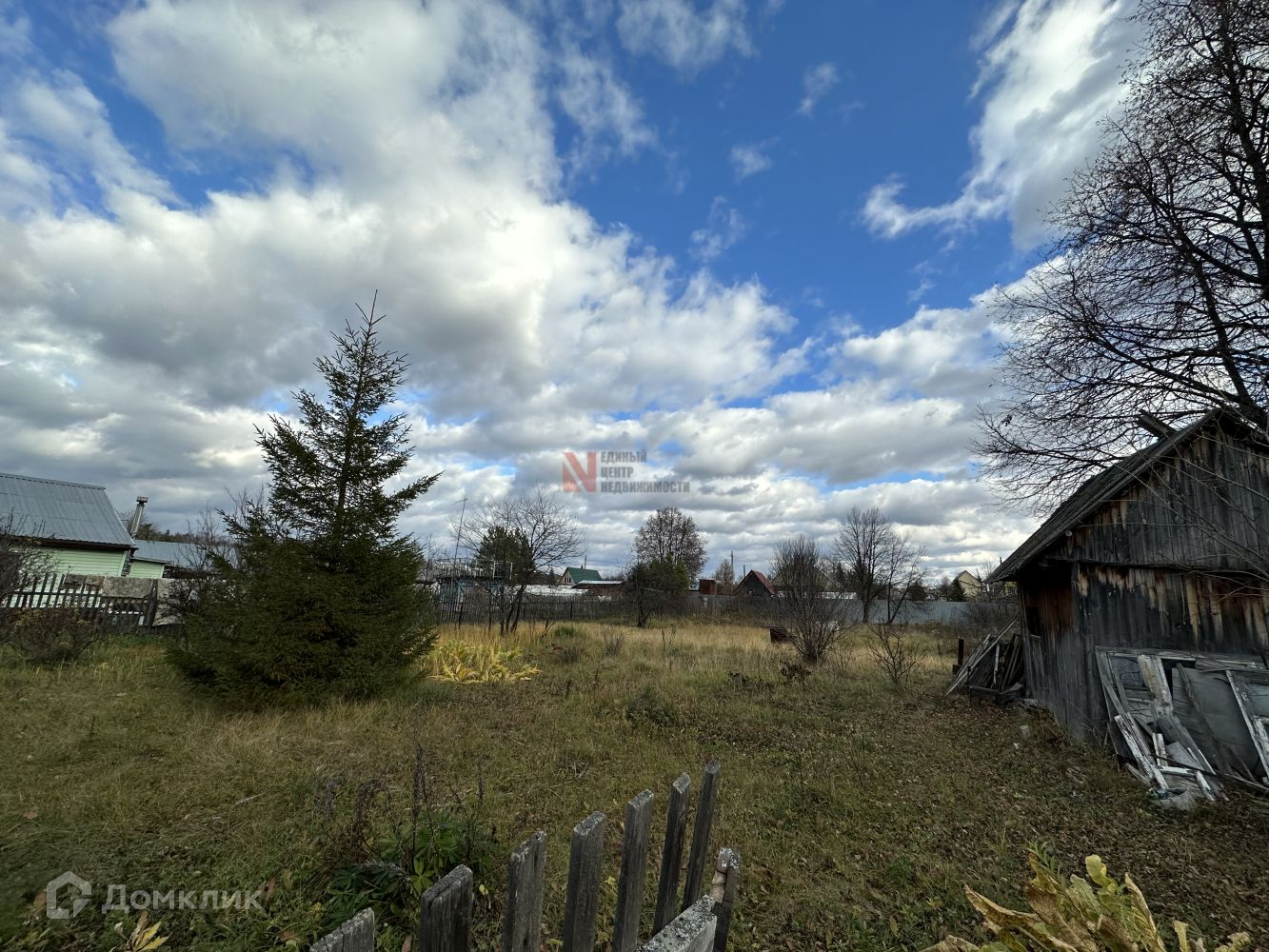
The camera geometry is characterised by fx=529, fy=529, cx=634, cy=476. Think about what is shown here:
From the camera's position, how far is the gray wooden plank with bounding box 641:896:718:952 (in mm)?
2016

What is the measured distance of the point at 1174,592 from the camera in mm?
7195

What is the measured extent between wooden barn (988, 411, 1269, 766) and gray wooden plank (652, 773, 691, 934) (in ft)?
21.9

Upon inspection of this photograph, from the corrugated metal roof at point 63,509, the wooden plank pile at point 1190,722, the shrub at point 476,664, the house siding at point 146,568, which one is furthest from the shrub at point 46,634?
the house siding at point 146,568

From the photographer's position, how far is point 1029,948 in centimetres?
217

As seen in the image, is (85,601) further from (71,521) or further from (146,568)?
(146,568)

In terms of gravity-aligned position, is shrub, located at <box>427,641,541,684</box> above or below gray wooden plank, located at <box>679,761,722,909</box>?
below

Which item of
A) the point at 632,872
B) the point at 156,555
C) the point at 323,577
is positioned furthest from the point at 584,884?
the point at 156,555

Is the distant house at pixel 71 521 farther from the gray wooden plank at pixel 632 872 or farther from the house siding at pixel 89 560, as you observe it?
the gray wooden plank at pixel 632 872

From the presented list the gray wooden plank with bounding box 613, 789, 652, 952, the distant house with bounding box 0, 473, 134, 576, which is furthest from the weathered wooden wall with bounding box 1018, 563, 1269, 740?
the distant house with bounding box 0, 473, 134, 576

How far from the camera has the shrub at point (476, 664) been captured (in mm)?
10727

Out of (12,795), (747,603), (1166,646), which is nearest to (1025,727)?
(1166,646)

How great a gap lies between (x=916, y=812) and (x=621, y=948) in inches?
190

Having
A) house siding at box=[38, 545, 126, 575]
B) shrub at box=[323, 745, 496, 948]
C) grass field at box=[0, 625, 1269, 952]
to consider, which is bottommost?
grass field at box=[0, 625, 1269, 952]

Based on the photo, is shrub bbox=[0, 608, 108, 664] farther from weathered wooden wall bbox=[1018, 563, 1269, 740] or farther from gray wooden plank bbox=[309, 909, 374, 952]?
weathered wooden wall bbox=[1018, 563, 1269, 740]
